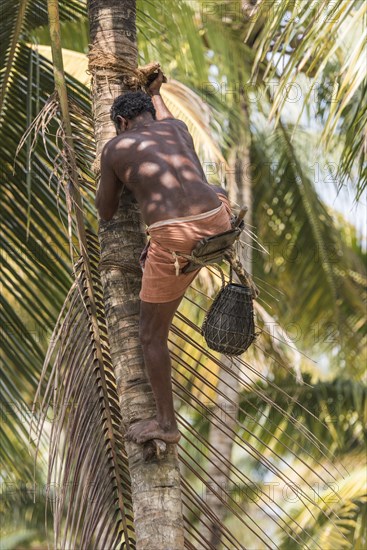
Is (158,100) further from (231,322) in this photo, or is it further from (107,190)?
(231,322)

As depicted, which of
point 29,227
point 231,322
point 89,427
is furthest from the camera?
point 29,227

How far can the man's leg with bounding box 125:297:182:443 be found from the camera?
4168mm

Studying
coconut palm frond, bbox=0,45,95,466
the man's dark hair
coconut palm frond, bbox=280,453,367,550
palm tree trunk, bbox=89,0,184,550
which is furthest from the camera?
coconut palm frond, bbox=280,453,367,550

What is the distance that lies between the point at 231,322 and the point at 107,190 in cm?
77

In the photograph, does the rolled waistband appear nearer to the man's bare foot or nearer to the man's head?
the man's head

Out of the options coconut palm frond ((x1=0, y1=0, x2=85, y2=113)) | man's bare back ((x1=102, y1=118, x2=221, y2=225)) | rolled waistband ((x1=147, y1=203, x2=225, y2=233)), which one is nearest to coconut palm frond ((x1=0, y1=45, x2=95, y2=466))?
coconut palm frond ((x1=0, y1=0, x2=85, y2=113))

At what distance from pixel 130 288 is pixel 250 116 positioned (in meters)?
7.11

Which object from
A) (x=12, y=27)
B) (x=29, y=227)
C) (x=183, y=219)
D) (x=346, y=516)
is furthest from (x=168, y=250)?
(x=346, y=516)

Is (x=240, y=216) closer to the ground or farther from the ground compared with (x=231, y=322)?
farther from the ground

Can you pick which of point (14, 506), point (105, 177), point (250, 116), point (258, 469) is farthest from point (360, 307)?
point (105, 177)

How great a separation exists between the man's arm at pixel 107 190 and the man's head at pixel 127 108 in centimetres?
15

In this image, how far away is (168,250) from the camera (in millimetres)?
4223

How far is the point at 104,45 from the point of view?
4.94m

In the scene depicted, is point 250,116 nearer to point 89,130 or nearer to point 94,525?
point 89,130
